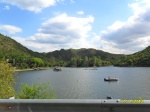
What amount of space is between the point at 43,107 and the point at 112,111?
4.54 feet

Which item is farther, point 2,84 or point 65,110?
point 2,84

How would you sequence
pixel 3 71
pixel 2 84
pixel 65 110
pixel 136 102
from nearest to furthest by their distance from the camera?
pixel 136 102
pixel 65 110
pixel 2 84
pixel 3 71

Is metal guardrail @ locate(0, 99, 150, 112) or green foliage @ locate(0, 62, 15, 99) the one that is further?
green foliage @ locate(0, 62, 15, 99)

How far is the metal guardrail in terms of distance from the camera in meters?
4.83

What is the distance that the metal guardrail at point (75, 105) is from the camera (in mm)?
4825

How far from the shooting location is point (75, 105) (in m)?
5.01

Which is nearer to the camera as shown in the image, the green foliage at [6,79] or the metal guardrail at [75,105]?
the metal guardrail at [75,105]

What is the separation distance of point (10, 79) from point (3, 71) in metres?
1.50

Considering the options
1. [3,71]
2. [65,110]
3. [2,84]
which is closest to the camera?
[65,110]

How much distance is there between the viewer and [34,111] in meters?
5.17

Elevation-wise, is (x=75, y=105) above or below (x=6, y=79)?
above

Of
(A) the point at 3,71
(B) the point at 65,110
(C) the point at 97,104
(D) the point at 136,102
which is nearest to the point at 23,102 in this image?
(B) the point at 65,110

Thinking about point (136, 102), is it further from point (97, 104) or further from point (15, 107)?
point (15, 107)

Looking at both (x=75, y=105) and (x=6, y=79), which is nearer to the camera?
(x=75, y=105)
